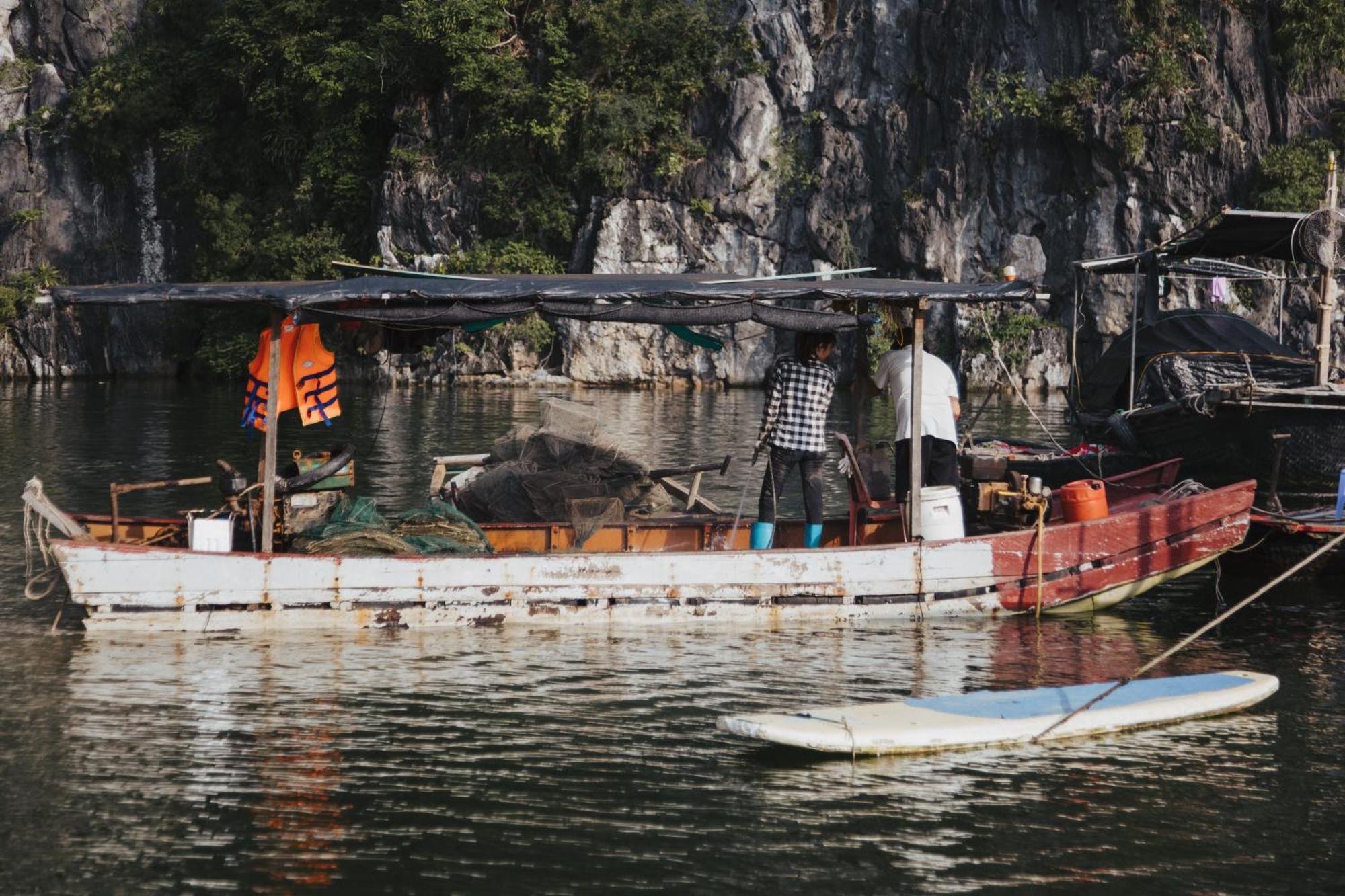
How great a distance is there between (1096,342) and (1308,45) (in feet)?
36.8

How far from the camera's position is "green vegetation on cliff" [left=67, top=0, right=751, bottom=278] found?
46.2m

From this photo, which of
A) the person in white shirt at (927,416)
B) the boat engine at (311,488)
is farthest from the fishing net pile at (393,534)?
the person in white shirt at (927,416)

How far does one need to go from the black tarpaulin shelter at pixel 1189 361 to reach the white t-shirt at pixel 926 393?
664cm

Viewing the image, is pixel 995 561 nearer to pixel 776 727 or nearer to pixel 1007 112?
pixel 776 727

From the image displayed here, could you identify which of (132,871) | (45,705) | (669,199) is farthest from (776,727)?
(669,199)

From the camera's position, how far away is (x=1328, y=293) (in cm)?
1486

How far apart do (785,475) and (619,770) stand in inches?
164

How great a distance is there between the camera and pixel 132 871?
5758 millimetres

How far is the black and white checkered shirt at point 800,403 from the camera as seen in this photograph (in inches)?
412

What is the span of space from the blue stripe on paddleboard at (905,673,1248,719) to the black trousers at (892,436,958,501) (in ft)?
8.96

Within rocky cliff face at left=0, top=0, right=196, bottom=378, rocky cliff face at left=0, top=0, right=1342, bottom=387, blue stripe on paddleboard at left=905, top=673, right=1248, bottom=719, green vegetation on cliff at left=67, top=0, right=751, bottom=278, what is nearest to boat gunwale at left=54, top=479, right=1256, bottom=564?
blue stripe on paddleboard at left=905, top=673, right=1248, bottom=719

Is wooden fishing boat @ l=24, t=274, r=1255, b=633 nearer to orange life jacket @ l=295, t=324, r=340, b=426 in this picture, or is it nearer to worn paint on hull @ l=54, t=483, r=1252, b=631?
worn paint on hull @ l=54, t=483, r=1252, b=631

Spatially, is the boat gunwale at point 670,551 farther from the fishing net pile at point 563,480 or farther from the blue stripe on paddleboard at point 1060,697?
the blue stripe on paddleboard at point 1060,697

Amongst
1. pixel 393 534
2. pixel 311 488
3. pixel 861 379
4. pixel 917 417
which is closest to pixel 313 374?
pixel 311 488
